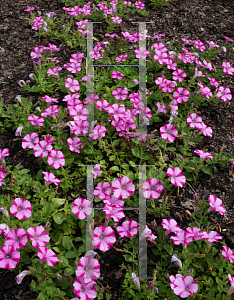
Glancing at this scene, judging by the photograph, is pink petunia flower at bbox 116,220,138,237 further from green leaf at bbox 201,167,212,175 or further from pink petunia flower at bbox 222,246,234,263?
green leaf at bbox 201,167,212,175

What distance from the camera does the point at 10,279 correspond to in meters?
1.97

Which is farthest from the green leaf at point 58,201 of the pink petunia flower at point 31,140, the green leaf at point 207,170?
the green leaf at point 207,170

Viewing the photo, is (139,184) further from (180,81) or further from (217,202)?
(180,81)

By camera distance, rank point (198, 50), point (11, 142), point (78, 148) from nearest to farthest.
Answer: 1. point (78, 148)
2. point (11, 142)
3. point (198, 50)

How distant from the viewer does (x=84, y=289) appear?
5.64ft

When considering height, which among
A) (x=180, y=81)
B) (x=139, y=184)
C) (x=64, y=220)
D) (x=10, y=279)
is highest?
(x=180, y=81)

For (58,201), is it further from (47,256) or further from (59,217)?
(47,256)

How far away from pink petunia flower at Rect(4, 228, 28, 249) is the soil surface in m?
0.40

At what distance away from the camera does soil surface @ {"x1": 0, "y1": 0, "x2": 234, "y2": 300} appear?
2.11m

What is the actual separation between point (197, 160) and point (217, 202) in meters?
0.59

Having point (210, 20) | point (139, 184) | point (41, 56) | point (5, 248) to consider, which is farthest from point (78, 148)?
point (210, 20)

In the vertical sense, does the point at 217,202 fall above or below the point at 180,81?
below

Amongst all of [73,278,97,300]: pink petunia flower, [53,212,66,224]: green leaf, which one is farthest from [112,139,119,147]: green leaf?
[73,278,97,300]: pink petunia flower

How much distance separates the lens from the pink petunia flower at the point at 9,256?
1.72m
